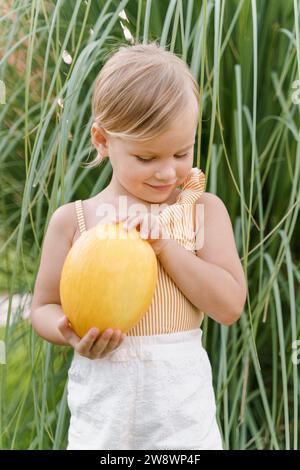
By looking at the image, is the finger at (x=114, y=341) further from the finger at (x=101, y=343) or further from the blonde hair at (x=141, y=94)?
the blonde hair at (x=141, y=94)

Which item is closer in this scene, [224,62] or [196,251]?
[196,251]

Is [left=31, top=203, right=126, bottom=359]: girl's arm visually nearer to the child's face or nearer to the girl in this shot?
the girl

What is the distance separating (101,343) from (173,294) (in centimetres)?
15

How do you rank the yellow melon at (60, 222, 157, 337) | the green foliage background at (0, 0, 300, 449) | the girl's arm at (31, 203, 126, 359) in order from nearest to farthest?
the yellow melon at (60, 222, 157, 337), the girl's arm at (31, 203, 126, 359), the green foliage background at (0, 0, 300, 449)

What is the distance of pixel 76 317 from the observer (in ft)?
3.97

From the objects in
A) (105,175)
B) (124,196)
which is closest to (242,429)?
(105,175)

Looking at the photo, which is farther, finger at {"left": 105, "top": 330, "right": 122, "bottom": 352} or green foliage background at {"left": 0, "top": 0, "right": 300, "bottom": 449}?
green foliage background at {"left": 0, "top": 0, "right": 300, "bottom": 449}

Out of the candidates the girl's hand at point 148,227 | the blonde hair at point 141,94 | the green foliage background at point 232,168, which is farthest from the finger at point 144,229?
the green foliage background at point 232,168

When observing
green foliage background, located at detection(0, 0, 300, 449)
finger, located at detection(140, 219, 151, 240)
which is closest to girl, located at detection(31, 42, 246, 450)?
finger, located at detection(140, 219, 151, 240)

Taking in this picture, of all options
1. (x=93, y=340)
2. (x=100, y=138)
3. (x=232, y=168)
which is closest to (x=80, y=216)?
(x=100, y=138)

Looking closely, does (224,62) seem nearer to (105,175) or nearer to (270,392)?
(105,175)

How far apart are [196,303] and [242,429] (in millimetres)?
673

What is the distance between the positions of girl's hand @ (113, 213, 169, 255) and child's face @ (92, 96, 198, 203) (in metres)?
0.06

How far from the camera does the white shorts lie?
1263 mm
